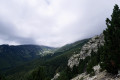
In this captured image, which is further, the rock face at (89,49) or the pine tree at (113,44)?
the rock face at (89,49)

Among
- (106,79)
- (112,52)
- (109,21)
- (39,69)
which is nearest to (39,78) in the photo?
(39,69)

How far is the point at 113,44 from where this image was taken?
20.7m

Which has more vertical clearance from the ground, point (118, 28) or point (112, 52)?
point (118, 28)

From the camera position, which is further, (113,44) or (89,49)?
(89,49)

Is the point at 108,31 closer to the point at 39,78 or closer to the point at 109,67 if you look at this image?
the point at 109,67

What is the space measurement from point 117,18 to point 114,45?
4.09 metres

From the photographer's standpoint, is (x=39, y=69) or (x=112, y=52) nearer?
(x=112, y=52)

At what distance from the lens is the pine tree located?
20.4 meters

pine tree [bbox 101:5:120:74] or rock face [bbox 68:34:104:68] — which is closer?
pine tree [bbox 101:5:120:74]

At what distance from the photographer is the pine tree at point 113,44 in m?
20.4

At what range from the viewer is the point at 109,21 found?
22297 millimetres

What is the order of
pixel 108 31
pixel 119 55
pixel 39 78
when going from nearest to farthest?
pixel 119 55 < pixel 108 31 < pixel 39 78

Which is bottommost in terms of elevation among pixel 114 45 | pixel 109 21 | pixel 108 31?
pixel 114 45

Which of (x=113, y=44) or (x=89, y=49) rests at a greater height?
(x=113, y=44)
